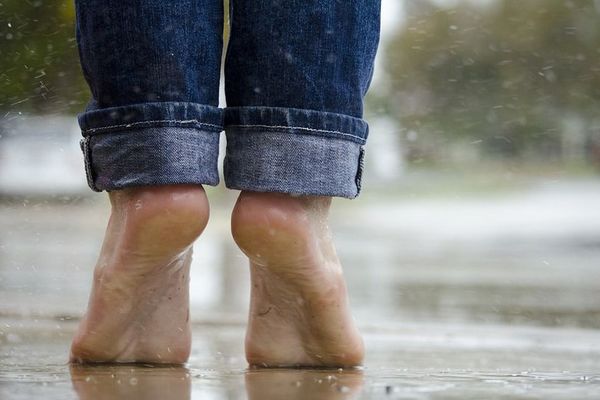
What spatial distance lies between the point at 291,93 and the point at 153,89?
0.17 meters

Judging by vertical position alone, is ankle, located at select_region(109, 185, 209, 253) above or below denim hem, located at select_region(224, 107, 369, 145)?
below

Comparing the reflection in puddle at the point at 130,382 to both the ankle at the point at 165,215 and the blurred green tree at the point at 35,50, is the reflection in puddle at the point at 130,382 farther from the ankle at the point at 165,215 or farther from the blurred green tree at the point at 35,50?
the blurred green tree at the point at 35,50

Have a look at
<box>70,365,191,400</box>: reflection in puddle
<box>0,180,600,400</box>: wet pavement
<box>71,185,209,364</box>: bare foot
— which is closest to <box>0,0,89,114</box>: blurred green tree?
<box>0,180,600,400</box>: wet pavement

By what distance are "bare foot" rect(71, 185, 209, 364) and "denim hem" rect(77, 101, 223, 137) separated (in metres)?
0.08

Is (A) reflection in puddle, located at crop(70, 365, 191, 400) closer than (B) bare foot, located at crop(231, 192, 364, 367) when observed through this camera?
Yes

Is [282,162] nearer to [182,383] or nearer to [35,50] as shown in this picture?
[182,383]

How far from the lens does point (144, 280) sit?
4.61 feet

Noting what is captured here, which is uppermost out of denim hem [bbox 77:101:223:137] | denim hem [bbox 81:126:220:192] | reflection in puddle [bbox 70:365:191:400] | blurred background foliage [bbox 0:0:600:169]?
blurred background foliage [bbox 0:0:600:169]

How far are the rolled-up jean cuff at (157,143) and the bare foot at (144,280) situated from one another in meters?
0.03

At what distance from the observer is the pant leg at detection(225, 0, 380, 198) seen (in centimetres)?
135

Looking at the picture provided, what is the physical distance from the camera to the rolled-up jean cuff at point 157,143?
1312 mm

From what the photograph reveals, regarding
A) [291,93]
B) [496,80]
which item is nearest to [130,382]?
[291,93]

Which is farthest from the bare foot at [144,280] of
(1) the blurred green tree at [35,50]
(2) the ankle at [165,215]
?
(1) the blurred green tree at [35,50]

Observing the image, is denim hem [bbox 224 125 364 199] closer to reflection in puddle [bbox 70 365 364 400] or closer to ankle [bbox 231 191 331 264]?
ankle [bbox 231 191 331 264]
